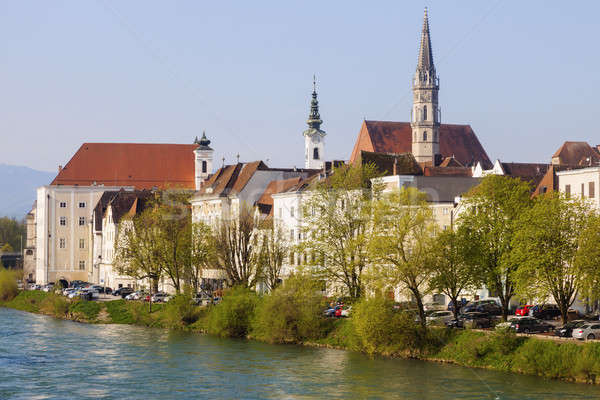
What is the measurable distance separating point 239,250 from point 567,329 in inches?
1232

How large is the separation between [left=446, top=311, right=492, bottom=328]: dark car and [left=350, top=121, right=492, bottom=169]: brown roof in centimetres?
9447

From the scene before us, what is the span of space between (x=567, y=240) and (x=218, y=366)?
18556 mm

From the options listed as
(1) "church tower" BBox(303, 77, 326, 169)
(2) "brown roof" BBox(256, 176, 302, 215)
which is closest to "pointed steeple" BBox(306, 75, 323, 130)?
(1) "church tower" BBox(303, 77, 326, 169)

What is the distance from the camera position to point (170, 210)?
83.7 metres

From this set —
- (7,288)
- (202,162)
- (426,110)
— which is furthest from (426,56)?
(7,288)

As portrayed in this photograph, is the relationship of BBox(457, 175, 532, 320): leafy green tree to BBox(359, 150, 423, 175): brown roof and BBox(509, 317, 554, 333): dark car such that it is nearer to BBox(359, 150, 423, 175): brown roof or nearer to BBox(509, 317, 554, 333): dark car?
BBox(509, 317, 554, 333): dark car

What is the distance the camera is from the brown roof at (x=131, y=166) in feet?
466

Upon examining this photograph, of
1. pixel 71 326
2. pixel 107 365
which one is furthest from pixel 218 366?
pixel 71 326

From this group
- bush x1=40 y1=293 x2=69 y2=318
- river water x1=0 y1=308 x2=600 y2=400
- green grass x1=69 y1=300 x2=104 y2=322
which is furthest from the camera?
bush x1=40 y1=293 x2=69 y2=318

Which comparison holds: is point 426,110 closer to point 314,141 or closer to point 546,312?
point 314,141

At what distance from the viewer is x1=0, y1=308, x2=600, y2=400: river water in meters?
43.2

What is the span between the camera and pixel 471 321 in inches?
2142

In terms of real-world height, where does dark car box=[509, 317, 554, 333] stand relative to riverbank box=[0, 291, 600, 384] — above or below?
above

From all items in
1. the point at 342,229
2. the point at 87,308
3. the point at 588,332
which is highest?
the point at 342,229
